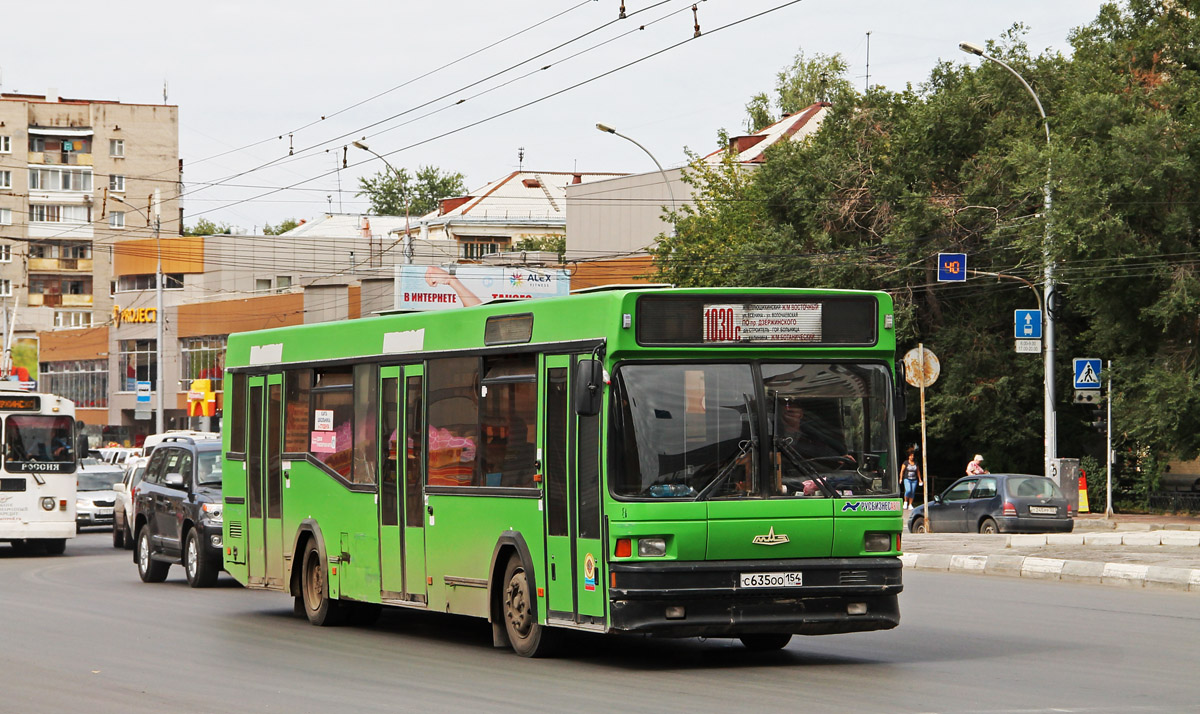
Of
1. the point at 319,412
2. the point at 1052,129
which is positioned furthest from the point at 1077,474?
the point at 319,412

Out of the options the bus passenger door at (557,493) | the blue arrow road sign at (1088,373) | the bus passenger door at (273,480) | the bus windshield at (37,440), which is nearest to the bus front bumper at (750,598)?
the bus passenger door at (557,493)

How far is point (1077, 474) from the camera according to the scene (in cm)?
3834

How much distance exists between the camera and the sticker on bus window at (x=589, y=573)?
11625mm

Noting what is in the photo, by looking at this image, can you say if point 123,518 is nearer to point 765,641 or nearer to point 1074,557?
point 1074,557

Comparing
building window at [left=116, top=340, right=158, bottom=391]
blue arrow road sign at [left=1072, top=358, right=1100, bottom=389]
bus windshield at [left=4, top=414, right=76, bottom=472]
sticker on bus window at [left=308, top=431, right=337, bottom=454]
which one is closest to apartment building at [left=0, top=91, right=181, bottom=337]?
building window at [left=116, top=340, right=158, bottom=391]

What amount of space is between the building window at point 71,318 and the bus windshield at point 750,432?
11669 cm

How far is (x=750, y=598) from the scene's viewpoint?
11664 mm

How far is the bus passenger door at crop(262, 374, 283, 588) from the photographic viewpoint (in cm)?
1703

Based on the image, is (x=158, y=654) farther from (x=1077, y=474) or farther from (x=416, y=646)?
(x=1077, y=474)

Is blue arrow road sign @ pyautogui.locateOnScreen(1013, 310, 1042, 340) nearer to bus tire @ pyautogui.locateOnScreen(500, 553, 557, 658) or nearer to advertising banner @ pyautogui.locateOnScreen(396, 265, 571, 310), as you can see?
advertising banner @ pyautogui.locateOnScreen(396, 265, 571, 310)

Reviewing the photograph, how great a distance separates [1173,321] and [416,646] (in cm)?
2818

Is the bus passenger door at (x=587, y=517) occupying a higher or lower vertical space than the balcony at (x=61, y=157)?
lower

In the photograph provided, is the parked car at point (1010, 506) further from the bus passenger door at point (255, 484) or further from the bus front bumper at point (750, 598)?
the bus front bumper at point (750, 598)

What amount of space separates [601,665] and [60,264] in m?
117
